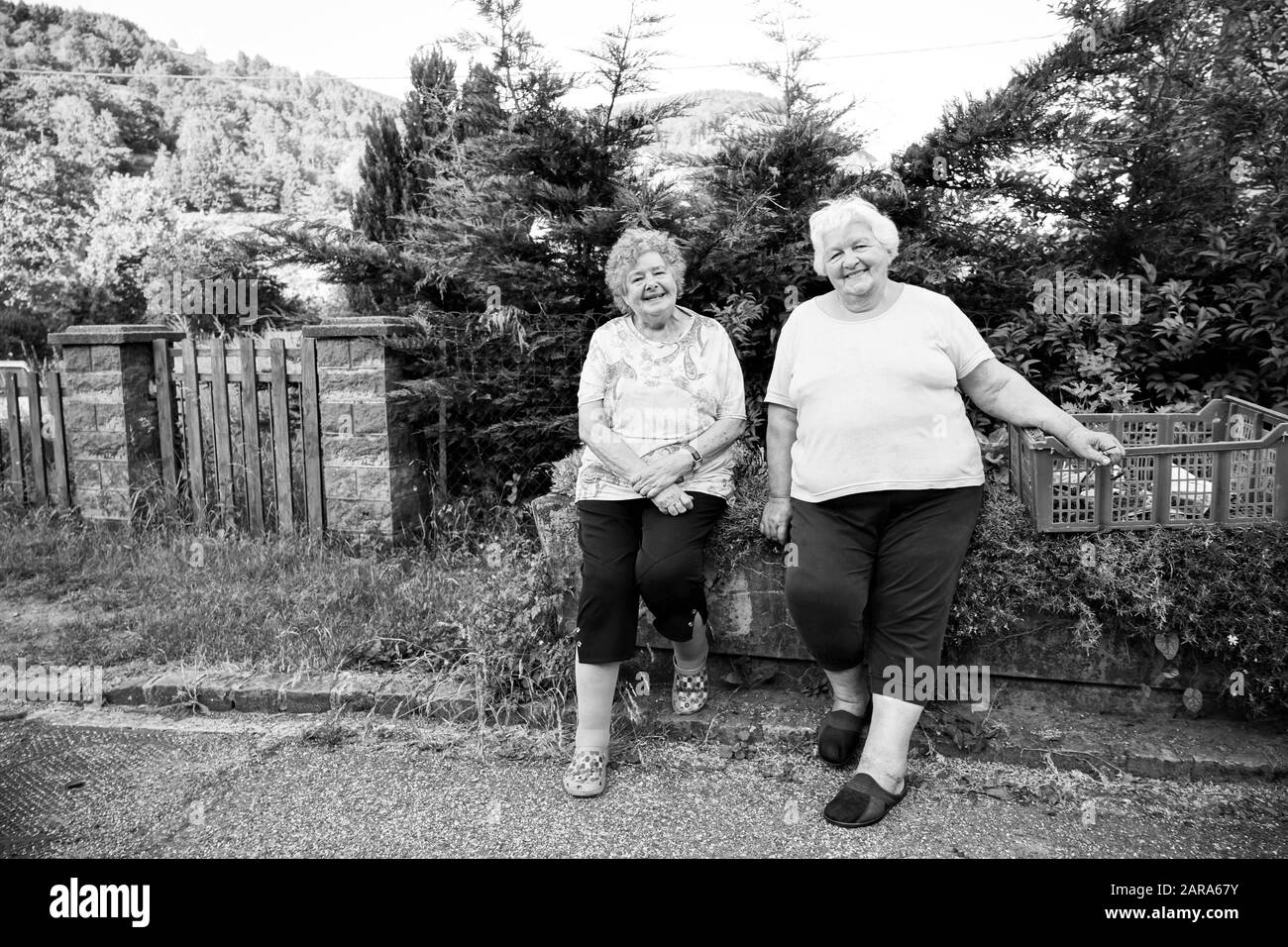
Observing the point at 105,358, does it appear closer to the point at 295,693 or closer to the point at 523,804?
the point at 295,693

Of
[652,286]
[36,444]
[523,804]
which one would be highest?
[652,286]

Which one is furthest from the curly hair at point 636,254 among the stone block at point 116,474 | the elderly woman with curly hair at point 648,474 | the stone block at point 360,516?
the stone block at point 116,474

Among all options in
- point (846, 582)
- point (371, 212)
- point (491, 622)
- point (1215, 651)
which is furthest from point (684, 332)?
point (371, 212)

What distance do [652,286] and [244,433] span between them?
313cm

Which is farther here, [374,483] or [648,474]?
[374,483]

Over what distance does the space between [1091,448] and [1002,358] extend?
1.80 meters

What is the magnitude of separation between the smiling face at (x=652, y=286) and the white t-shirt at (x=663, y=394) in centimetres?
12

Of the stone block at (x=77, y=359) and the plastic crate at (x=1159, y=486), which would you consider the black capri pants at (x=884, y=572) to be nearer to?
the plastic crate at (x=1159, y=486)

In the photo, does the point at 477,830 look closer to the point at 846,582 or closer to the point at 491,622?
the point at 491,622

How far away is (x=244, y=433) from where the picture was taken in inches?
205

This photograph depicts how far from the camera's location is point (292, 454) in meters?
5.16

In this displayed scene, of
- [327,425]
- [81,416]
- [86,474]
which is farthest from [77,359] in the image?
[327,425]

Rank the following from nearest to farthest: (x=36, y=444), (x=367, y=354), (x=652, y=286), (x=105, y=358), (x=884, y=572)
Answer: (x=884, y=572) → (x=652, y=286) → (x=367, y=354) → (x=105, y=358) → (x=36, y=444)

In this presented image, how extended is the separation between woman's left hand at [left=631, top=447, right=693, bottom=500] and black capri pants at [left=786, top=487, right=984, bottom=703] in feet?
1.54
